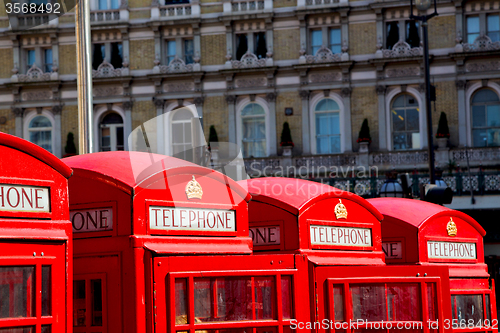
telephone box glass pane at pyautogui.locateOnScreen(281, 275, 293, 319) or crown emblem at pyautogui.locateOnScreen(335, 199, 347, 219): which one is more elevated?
crown emblem at pyautogui.locateOnScreen(335, 199, 347, 219)

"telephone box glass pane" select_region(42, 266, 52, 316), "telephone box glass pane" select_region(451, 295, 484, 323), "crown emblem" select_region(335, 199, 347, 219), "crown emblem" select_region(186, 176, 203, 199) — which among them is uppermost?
"crown emblem" select_region(186, 176, 203, 199)

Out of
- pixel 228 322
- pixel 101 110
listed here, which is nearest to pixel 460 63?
pixel 101 110

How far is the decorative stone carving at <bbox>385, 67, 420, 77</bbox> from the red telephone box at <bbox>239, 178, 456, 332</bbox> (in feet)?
91.7

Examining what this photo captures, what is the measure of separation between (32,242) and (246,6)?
32.2 m

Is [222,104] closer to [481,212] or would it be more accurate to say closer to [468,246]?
[481,212]

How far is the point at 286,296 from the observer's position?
5.50 metres

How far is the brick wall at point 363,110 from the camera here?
112ft

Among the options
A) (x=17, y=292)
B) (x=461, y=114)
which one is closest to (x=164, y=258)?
(x=17, y=292)

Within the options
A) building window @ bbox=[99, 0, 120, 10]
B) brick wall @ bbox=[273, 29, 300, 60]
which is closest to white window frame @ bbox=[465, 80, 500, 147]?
brick wall @ bbox=[273, 29, 300, 60]

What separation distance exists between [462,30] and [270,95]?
9.39m

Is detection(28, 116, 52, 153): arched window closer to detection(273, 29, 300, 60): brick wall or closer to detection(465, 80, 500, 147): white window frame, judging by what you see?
detection(273, 29, 300, 60): brick wall

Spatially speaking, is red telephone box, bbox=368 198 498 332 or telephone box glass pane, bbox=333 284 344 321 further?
red telephone box, bbox=368 198 498 332

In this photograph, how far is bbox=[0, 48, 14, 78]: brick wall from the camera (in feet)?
121

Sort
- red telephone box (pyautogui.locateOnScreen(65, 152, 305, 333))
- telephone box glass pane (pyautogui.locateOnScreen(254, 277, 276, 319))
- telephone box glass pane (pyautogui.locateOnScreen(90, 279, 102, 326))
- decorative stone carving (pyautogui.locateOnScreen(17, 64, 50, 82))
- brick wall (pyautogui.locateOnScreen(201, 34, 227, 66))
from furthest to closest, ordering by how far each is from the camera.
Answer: decorative stone carving (pyautogui.locateOnScreen(17, 64, 50, 82)) < brick wall (pyautogui.locateOnScreen(201, 34, 227, 66)) < telephone box glass pane (pyautogui.locateOnScreen(254, 277, 276, 319)) < telephone box glass pane (pyautogui.locateOnScreen(90, 279, 102, 326)) < red telephone box (pyautogui.locateOnScreen(65, 152, 305, 333))
